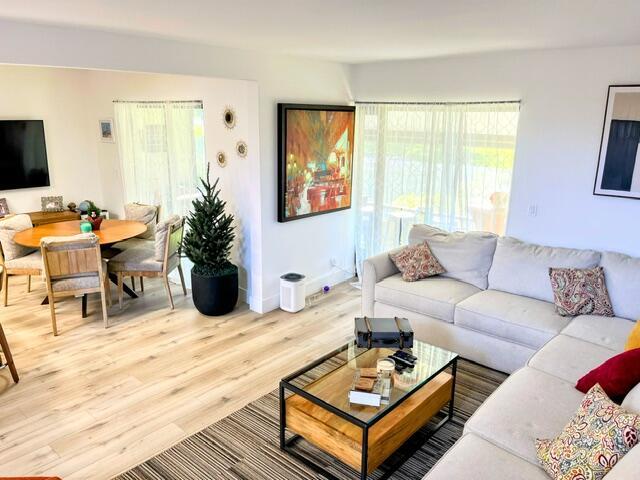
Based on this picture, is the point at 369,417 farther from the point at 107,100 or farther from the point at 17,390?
the point at 107,100

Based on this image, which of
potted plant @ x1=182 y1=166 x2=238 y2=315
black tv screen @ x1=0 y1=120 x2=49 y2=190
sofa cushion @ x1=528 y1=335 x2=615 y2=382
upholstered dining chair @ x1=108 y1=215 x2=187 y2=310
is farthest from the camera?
black tv screen @ x1=0 y1=120 x2=49 y2=190

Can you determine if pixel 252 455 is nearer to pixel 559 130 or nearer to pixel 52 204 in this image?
pixel 559 130

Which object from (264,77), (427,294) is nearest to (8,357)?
(264,77)

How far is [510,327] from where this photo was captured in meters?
3.42

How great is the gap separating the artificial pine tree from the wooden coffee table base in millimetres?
2032

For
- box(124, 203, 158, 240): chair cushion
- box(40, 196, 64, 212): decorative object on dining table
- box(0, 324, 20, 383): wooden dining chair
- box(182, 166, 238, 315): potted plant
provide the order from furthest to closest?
box(40, 196, 64, 212): decorative object on dining table < box(124, 203, 158, 240): chair cushion < box(182, 166, 238, 315): potted plant < box(0, 324, 20, 383): wooden dining chair

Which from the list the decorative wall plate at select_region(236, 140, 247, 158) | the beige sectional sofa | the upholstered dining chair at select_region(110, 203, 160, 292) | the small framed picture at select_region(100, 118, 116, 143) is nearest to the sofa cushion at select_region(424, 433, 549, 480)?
the beige sectional sofa

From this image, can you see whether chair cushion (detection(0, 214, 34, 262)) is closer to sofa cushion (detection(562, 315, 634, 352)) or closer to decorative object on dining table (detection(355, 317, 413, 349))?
decorative object on dining table (detection(355, 317, 413, 349))

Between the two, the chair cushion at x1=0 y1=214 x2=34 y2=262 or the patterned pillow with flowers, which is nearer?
the patterned pillow with flowers

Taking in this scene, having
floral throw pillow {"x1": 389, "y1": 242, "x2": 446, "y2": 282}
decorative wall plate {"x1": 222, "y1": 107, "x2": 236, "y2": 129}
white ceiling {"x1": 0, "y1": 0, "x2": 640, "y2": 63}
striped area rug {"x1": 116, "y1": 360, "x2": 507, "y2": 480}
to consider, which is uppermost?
white ceiling {"x1": 0, "y1": 0, "x2": 640, "y2": 63}

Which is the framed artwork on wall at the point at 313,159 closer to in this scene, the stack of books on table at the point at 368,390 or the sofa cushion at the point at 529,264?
the sofa cushion at the point at 529,264

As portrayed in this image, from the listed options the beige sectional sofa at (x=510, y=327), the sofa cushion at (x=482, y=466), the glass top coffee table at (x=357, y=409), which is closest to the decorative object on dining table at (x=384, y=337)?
the glass top coffee table at (x=357, y=409)

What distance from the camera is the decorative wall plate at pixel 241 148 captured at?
4.44m

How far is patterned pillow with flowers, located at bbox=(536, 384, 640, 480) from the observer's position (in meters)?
1.80
